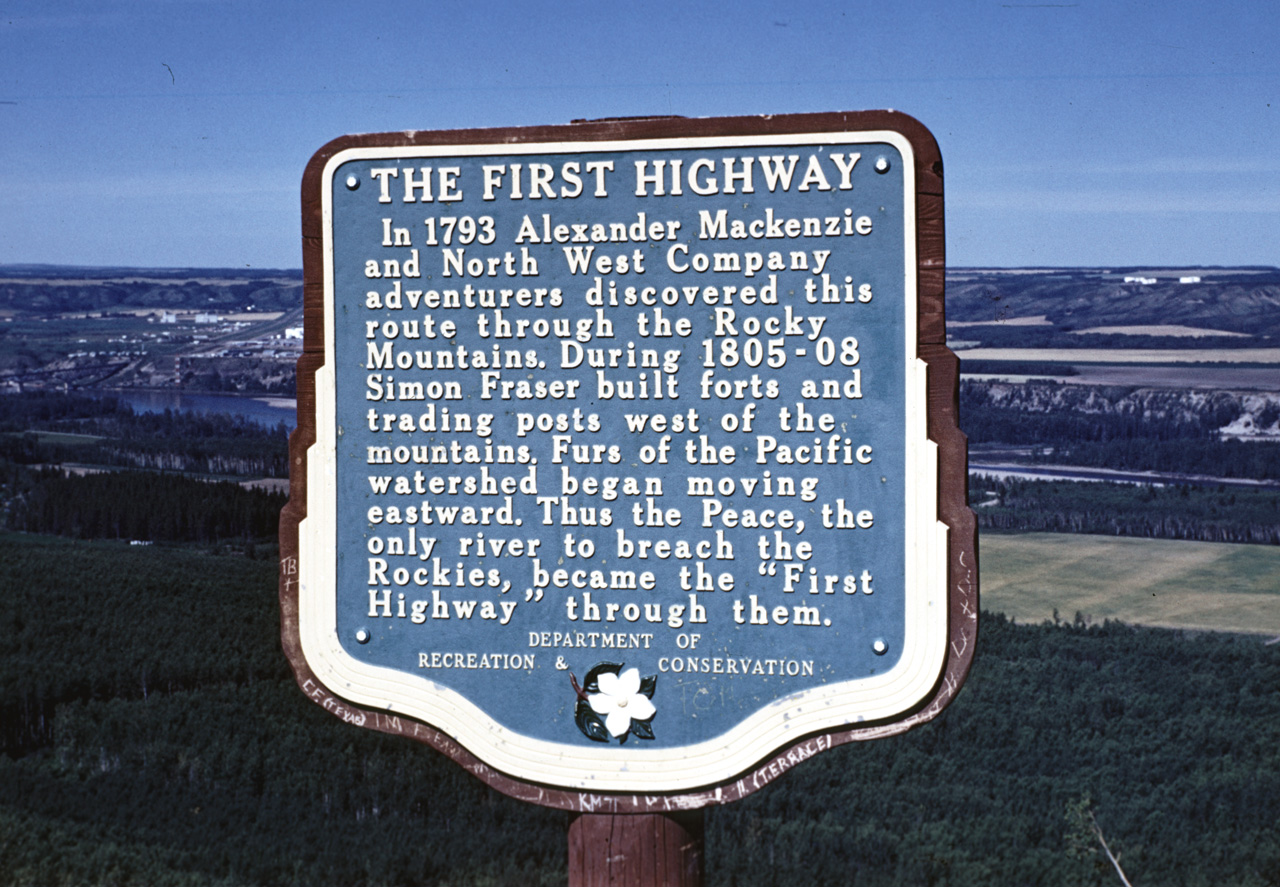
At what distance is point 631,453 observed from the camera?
5.97 metres

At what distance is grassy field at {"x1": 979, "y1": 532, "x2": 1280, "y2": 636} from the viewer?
125ft

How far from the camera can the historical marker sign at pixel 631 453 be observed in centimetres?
580

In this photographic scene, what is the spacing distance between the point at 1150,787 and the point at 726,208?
21.0 metres

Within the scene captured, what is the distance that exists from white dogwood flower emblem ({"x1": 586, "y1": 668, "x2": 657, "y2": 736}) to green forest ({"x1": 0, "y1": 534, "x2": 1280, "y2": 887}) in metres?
9.51

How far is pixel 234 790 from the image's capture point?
21.0m

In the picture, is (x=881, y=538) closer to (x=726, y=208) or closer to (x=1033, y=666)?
(x=726, y=208)

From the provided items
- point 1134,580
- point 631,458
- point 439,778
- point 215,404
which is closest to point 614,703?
point 631,458

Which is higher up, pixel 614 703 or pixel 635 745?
pixel 614 703

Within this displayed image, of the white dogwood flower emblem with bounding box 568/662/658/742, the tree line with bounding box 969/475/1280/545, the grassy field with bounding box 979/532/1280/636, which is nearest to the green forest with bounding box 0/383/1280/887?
the grassy field with bounding box 979/532/1280/636

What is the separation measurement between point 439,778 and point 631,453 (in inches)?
685

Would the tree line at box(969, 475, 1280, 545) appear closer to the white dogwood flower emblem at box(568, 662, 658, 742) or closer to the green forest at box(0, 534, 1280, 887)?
the green forest at box(0, 534, 1280, 887)

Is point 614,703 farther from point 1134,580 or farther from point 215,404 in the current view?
point 215,404

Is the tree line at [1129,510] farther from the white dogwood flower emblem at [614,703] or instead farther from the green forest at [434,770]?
the white dogwood flower emblem at [614,703]

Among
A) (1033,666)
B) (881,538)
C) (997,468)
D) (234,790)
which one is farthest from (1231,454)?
(881,538)
